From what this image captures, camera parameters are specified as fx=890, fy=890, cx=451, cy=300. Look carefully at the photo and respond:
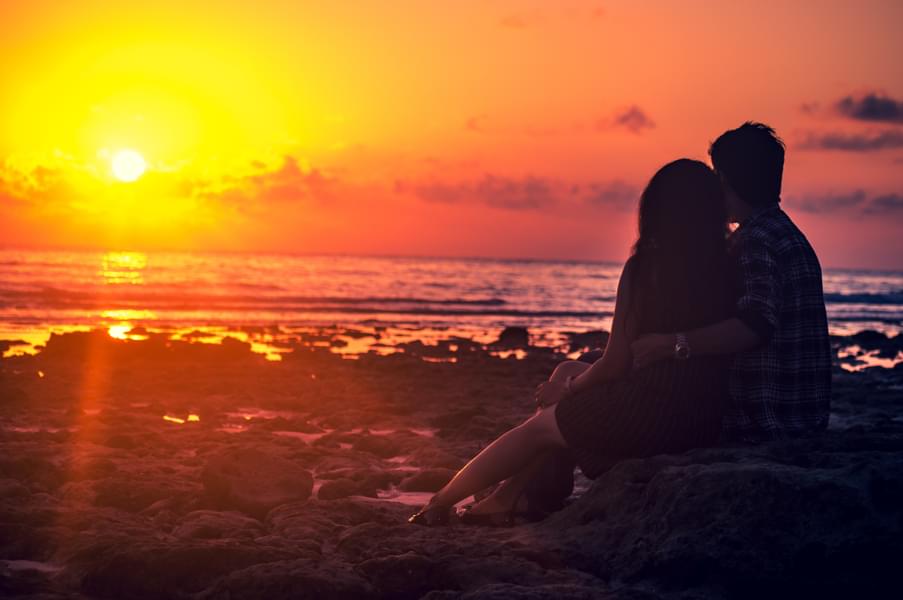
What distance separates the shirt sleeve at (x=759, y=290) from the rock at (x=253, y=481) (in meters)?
3.22

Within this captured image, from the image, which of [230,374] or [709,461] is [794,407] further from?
[230,374]

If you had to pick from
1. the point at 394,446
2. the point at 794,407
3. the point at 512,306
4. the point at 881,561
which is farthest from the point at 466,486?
the point at 512,306

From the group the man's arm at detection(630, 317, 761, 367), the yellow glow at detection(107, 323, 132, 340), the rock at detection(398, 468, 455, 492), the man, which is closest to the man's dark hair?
the man

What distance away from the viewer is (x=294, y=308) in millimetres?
30266

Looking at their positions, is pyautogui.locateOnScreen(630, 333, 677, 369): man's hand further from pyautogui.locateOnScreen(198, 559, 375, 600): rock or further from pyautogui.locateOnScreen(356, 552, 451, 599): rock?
pyautogui.locateOnScreen(198, 559, 375, 600): rock

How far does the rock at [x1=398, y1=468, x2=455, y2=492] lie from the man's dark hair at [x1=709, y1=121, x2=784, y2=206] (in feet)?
10.7

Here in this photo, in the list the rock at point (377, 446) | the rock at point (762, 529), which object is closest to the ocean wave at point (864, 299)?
the rock at point (377, 446)

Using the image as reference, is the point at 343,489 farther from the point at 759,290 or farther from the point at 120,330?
the point at 120,330

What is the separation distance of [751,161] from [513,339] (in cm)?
1656

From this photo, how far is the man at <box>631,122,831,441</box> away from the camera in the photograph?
456 cm

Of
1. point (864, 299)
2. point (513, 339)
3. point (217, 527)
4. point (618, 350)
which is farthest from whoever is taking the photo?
point (864, 299)

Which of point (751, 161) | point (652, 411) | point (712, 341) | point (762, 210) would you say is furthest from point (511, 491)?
point (751, 161)

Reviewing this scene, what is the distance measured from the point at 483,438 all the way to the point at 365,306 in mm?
23699

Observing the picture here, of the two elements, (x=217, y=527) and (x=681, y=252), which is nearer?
(x=681, y=252)
